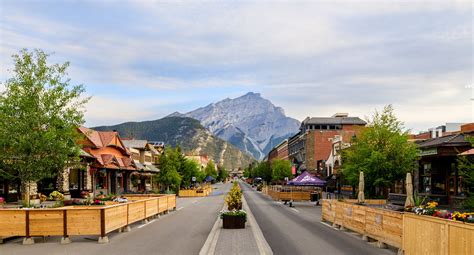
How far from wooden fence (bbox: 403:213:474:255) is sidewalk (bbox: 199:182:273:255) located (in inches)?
157

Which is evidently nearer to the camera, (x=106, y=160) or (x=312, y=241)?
(x=312, y=241)

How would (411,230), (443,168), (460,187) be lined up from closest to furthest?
(411,230) < (460,187) < (443,168)

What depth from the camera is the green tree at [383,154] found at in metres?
37.1

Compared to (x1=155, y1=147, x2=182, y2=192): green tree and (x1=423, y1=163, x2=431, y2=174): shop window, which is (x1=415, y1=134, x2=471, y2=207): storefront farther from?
(x1=155, y1=147, x2=182, y2=192): green tree

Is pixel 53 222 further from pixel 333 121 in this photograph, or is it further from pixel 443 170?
pixel 333 121

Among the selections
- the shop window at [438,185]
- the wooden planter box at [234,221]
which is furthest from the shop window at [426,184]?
the wooden planter box at [234,221]

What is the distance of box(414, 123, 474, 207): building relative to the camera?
118ft

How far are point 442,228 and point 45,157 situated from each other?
59.5 feet

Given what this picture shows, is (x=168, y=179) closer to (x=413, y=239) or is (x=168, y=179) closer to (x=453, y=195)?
(x=453, y=195)

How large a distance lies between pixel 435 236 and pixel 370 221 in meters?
7.31

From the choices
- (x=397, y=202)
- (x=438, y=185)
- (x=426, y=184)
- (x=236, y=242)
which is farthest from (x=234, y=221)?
(x=426, y=184)

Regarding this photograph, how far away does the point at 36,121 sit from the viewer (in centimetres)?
2338

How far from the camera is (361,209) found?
68.0ft

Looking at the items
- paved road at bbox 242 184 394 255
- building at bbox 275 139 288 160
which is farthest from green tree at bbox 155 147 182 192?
building at bbox 275 139 288 160
